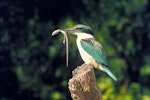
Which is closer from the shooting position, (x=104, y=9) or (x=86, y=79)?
(x=86, y=79)

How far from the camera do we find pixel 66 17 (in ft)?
16.4

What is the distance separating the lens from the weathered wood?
8.79ft

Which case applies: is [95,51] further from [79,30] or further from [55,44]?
[55,44]

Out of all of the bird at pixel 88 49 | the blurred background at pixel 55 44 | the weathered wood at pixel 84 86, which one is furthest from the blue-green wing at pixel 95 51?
the blurred background at pixel 55 44

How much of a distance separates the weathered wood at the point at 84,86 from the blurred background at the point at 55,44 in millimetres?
2126

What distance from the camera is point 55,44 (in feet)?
16.1

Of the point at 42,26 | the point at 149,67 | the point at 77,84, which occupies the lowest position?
the point at 77,84

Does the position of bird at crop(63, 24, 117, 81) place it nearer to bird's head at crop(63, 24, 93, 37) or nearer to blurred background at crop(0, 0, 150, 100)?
bird's head at crop(63, 24, 93, 37)

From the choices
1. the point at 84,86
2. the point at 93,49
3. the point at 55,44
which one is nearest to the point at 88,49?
the point at 93,49

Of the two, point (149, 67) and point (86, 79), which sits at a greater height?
point (149, 67)

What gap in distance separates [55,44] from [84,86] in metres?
2.23

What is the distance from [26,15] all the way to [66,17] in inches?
11.3

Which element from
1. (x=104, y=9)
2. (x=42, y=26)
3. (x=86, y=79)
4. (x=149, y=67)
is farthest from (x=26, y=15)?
(x=86, y=79)

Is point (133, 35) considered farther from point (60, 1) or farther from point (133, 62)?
point (60, 1)
